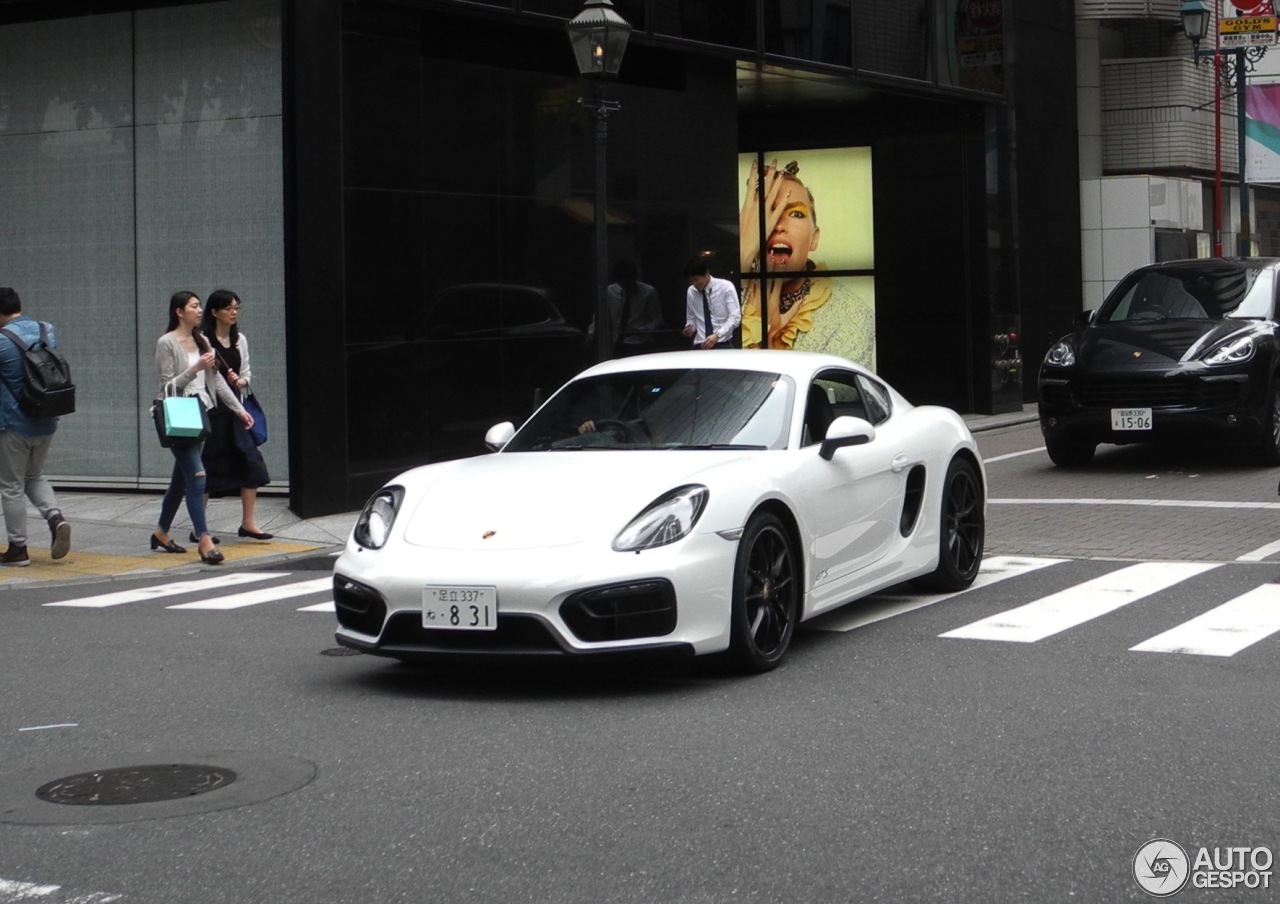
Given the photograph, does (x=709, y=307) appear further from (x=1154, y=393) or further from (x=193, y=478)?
(x=193, y=478)

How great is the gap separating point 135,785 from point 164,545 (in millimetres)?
7344

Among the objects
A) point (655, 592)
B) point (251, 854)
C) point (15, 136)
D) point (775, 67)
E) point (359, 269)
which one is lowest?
point (251, 854)

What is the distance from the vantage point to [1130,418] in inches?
632

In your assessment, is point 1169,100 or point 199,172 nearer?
point 199,172

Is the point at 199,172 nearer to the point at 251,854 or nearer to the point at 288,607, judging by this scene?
the point at 288,607

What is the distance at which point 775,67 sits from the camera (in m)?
20.8

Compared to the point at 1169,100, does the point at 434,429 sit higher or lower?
lower

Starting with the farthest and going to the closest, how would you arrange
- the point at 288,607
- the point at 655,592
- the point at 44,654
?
the point at 288,607 → the point at 44,654 → the point at 655,592

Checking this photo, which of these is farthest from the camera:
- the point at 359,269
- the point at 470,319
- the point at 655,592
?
the point at 470,319

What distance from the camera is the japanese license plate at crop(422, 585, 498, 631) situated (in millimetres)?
7238

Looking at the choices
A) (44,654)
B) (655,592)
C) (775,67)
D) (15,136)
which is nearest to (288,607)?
(44,654)

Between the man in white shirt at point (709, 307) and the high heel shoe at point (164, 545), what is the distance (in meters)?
5.20

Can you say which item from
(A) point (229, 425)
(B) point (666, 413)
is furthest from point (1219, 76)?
(B) point (666, 413)

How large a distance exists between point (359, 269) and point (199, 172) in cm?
176
